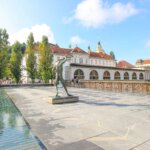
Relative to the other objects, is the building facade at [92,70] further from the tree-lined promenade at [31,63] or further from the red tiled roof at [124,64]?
the red tiled roof at [124,64]

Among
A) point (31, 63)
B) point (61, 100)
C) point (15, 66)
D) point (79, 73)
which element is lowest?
point (61, 100)

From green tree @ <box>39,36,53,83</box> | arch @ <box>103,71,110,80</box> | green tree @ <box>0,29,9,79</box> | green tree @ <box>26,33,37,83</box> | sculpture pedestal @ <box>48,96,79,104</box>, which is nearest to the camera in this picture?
sculpture pedestal @ <box>48,96,79,104</box>

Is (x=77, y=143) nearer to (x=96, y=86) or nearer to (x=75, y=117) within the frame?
(x=75, y=117)

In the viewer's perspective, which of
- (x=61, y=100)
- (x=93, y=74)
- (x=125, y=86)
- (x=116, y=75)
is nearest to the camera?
(x=61, y=100)

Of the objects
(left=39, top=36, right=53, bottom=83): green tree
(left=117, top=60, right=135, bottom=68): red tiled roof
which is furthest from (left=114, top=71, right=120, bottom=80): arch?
(left=117, top=60, right=135, bottom=68): red tiled roof

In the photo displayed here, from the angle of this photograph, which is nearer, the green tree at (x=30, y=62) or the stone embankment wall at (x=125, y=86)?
the stone embankment wall at (x=125, y=86)

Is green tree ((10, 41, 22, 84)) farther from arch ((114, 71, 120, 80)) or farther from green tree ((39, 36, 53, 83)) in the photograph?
arch ((114, 71, 120, 80))

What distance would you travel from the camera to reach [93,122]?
5.80 metres

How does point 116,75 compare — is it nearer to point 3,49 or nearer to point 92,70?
point 92,70

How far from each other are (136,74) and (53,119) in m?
49.3

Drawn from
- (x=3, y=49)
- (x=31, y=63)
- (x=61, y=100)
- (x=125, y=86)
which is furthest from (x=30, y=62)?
(x=61, y=100)

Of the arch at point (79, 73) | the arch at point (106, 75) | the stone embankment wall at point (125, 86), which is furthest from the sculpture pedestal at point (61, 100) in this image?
the arch at point (106, 75)

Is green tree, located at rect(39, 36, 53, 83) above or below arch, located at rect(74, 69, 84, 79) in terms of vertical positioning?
above

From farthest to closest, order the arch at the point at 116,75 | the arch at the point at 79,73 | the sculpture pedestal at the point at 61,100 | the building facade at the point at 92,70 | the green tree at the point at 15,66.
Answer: the arch at the point at 116,75
the green tree at the point at 15,66
the arch at the point at 79,73
the building facade at the point at 92,70
the sculpture pedestal at the point at 61,100
